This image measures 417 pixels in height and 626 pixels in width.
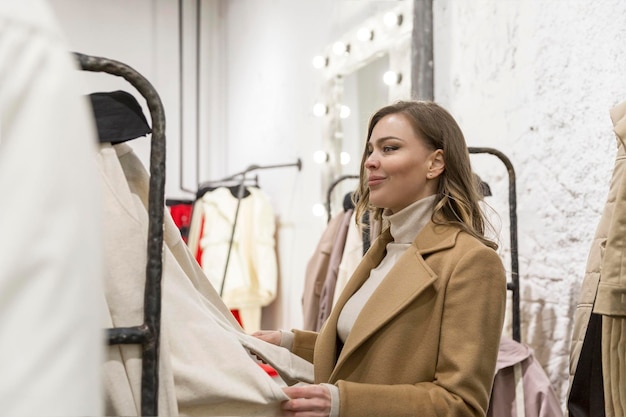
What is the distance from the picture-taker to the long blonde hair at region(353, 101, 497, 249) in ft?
5.02

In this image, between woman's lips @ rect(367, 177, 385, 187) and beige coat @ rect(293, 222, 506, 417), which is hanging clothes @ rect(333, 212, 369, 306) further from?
beige coat @ rect(293, 222, 506, 417)

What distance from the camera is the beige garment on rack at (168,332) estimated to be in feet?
2.75

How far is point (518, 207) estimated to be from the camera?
2461mm

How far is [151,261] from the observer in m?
0.84

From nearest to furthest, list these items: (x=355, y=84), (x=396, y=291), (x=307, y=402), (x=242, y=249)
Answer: (x=307, y=402) → (x=396, y=291) → (x=355, y=84) → (x=242, y=249)

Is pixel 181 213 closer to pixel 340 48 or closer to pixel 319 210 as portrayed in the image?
pixel 319 210

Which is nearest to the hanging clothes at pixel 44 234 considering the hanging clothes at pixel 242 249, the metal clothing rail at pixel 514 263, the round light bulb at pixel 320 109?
the metal clothing rail at pixel 514 263

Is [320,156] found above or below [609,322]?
above

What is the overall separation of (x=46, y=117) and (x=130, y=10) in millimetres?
5060

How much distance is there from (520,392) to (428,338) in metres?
0.60

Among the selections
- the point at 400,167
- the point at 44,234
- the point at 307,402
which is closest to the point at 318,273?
the point at 400,167

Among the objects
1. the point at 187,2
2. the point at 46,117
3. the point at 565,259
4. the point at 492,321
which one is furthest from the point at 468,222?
the point at 187,2

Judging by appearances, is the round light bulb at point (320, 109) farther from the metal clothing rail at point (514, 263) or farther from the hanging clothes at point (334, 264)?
the metal clothing rail at point (514, 263)

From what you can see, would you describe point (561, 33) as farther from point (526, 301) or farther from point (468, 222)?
point (468, 222)
